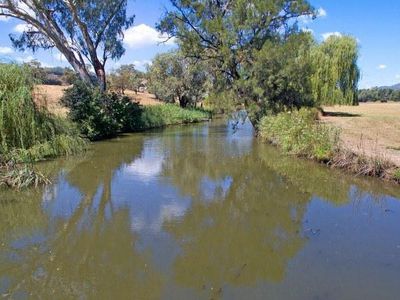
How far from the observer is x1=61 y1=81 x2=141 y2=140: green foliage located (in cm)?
2152

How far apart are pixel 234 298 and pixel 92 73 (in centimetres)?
2412

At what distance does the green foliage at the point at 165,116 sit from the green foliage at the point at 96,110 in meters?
3.18

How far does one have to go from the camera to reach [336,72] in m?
36.3

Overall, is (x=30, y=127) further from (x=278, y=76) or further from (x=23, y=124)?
(x=278, y=76)

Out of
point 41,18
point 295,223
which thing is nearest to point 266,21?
point 41,18

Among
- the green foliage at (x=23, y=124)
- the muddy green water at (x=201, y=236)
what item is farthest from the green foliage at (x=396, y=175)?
the green foliage at (x=23, y=124)

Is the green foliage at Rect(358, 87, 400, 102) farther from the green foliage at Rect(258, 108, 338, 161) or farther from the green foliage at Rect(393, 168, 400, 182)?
the green foliage at Rect(393, 168, 400, 182)

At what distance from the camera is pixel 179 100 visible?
46.0 metres

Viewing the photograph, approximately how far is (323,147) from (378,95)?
338 ft

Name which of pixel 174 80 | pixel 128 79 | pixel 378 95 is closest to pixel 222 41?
pixel 174 80

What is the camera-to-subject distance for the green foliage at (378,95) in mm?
102500

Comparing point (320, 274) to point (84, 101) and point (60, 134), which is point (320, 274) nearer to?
point (60, 134)

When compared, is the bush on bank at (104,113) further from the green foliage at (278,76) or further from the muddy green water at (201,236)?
the muddy green water at (201,236)

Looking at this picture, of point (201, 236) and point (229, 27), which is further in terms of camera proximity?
point (229, 27)
